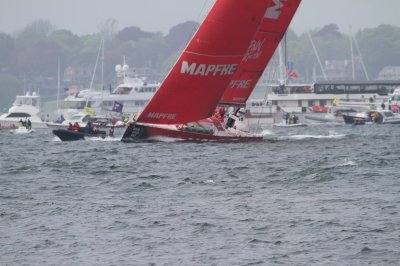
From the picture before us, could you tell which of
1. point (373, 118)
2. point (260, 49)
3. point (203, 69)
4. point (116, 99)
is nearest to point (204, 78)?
point (203, 69)

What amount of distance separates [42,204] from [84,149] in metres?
23.6

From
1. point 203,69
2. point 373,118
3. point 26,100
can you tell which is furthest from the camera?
point 26,100

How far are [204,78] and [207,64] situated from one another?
859 millimetres

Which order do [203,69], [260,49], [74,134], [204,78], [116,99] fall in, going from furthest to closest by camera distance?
[116,99]
[74,134]
[260,49]
[204,78]
[203,69]

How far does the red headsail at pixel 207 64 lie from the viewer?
174 ft

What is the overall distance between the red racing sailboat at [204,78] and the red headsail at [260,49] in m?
2.14

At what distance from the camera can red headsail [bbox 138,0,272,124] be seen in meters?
53.0

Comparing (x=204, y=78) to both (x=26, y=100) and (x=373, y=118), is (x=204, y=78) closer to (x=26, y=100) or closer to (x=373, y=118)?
(x=373, y=118)

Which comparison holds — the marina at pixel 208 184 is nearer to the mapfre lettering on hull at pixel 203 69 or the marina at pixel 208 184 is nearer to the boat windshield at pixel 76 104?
the mapfre lettering on hull at pixel 203 69

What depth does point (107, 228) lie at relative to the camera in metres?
26.9

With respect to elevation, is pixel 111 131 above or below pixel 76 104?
below

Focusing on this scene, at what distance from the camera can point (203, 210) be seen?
29344 millimetres

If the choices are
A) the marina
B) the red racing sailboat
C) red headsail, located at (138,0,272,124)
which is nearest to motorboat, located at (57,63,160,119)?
the marina

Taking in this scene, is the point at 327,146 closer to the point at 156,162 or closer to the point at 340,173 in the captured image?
the point at 156,162
